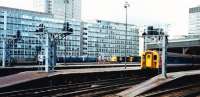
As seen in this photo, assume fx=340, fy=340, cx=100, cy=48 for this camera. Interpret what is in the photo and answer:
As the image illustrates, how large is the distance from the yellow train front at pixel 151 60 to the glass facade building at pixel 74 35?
287ft

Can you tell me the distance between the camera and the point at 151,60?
124ft

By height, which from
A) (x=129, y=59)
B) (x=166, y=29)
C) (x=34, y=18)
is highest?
(x=34, y=18)

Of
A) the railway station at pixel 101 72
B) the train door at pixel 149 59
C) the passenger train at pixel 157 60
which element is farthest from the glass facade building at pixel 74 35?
the train door at pixel 149 59

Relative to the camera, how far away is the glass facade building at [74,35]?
137 metres

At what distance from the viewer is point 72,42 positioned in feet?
530

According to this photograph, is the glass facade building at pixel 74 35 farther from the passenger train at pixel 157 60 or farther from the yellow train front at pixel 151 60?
the yellow train front at pixel 151 60

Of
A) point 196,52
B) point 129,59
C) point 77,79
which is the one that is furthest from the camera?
point 129,59

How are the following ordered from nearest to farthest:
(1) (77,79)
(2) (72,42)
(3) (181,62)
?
(1) (77,79) → (3) (181,62) → (2) (72,42)

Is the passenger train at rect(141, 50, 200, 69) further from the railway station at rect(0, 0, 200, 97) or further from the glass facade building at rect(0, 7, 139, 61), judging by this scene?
the glass facade building at rect(0, 7, 139, 61)

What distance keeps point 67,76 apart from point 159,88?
29.4 ft

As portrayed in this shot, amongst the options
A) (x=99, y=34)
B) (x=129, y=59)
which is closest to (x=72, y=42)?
(x=99, y=34)

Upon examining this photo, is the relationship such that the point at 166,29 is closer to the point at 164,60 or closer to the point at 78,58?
the point at 164,60

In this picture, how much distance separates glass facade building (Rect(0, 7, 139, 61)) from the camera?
136625 mm

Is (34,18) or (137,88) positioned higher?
(34,18)
